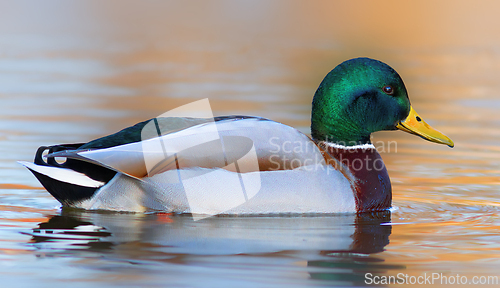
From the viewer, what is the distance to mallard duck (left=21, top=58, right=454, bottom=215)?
5.89m

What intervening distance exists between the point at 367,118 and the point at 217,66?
7438 millimetres

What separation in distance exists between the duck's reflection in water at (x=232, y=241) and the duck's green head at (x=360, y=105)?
771 mm

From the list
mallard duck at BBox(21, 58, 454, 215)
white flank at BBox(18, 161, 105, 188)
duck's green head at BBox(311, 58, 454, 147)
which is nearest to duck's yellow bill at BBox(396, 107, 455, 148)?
duck's green head at BBox(311, 58, 454, 147)

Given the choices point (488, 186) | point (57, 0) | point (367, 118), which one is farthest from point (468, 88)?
point (57, 0)

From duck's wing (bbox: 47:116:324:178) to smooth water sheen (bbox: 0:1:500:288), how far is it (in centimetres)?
43

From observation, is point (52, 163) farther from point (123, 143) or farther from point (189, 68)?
point (189, 68)

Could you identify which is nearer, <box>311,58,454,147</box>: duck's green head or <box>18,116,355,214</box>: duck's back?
<box>18,116,355,214</box>: duck's back

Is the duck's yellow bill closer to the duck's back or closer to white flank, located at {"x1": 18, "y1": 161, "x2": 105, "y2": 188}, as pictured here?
the duck's back

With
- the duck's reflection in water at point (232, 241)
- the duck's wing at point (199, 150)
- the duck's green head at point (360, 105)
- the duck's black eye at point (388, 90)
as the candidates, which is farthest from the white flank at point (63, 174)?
the duck's black eye at point (388, 90)

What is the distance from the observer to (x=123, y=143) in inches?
236

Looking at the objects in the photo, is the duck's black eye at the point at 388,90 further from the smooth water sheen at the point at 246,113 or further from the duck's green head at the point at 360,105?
the smooth water sheen at the point at 246,113

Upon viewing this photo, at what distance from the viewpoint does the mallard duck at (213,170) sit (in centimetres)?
589

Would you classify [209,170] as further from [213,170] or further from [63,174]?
[63,174]

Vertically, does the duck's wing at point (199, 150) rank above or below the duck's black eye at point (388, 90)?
below
